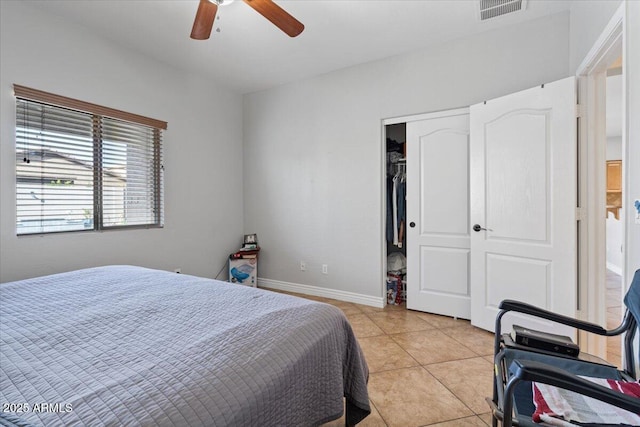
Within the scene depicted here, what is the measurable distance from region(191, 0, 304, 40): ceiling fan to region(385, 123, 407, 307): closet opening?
6.26 feet

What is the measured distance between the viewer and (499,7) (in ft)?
7.80

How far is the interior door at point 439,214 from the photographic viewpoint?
9.52ft

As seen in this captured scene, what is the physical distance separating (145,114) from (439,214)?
3151 millimetres

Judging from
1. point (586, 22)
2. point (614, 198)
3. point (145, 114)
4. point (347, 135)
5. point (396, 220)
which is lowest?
point (396, 220)

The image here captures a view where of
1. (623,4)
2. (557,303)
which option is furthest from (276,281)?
(623,4)

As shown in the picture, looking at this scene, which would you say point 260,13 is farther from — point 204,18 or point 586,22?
point 586,22

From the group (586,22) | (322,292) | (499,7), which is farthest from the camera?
(322,292)

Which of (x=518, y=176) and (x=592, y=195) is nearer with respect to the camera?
(x=592, y=195)

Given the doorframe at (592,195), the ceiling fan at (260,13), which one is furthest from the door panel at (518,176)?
the ceiling fan at (260,13)

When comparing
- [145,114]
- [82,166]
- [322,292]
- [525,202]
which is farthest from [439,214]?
[82,166]

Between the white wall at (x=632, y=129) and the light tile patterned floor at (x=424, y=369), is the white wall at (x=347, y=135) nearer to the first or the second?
the light tile patterned floor at (x=424, y=369)

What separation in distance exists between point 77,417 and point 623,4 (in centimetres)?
257

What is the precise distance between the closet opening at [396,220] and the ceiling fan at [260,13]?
1910mm

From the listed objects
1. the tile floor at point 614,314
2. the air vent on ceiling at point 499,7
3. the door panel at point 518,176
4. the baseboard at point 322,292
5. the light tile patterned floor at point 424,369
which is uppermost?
the air vent on ceiling at point 499,7
